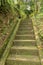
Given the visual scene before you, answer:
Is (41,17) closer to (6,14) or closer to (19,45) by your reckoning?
(6,14)

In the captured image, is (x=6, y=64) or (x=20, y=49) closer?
(x=6, y=64)

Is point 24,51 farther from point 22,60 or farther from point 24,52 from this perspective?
point 22,60

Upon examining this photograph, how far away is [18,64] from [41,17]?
11.0 feet

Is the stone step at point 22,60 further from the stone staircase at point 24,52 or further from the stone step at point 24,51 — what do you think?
the stone step at point 24,51

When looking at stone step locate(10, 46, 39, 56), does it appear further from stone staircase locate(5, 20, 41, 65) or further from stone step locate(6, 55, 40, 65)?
stone step locate(6, 55, 40, 65)

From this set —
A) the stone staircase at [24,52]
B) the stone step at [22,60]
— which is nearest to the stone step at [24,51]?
the stone staircase at [24,52]

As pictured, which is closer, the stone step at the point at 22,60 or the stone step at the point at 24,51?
the stone step at the point at 22,60

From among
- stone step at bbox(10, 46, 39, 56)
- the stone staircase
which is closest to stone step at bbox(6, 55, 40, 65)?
the stone staircase

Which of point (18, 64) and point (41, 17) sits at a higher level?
point (41, 17)

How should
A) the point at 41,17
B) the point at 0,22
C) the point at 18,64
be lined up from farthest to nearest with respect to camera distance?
1. the point at 41,17
2. the point at 0,22
3. the point at 18,64

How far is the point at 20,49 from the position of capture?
15.5 feet

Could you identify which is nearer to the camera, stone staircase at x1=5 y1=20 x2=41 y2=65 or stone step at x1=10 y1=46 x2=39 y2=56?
stone staircase at x1=5 y1=20 x2=41 y2=65

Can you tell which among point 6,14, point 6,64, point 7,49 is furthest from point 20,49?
point 6,14

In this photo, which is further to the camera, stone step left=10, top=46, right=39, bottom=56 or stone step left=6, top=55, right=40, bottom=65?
stone step left=10, top=46, right=39, bottom=56
